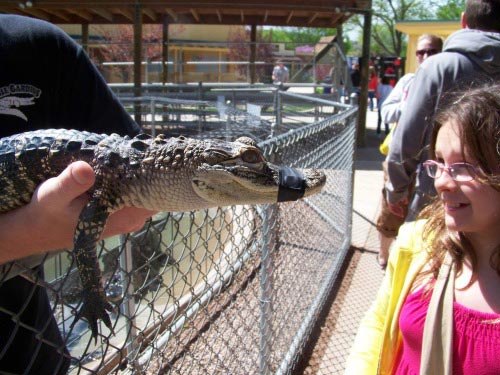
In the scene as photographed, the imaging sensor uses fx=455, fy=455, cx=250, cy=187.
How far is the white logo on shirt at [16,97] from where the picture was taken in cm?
142

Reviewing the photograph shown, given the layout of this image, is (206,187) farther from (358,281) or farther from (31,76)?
(358,281)

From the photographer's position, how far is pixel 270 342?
2.37m

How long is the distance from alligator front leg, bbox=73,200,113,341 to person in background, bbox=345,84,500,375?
90 cm

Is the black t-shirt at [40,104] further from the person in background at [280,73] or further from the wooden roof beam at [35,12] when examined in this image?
the person in background at [280,73]

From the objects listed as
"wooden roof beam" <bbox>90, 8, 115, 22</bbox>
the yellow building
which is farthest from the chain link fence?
the yellow building

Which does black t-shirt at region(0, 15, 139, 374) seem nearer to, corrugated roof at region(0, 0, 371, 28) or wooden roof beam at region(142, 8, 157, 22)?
corrugated roof at region(0, 0, 371, 28)

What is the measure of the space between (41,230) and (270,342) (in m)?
1.60

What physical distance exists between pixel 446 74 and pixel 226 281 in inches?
69.3

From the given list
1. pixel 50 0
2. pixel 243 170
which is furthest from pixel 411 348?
pixel 50 0

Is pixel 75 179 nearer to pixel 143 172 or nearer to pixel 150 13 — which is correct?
pixel 143 172

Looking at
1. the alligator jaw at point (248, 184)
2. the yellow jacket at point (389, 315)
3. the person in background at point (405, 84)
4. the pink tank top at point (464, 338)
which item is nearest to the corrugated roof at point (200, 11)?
the person in background at point (405, 84)

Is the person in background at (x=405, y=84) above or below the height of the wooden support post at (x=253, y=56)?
below

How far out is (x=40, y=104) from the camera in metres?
1.53

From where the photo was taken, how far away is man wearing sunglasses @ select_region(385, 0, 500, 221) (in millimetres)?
2357
